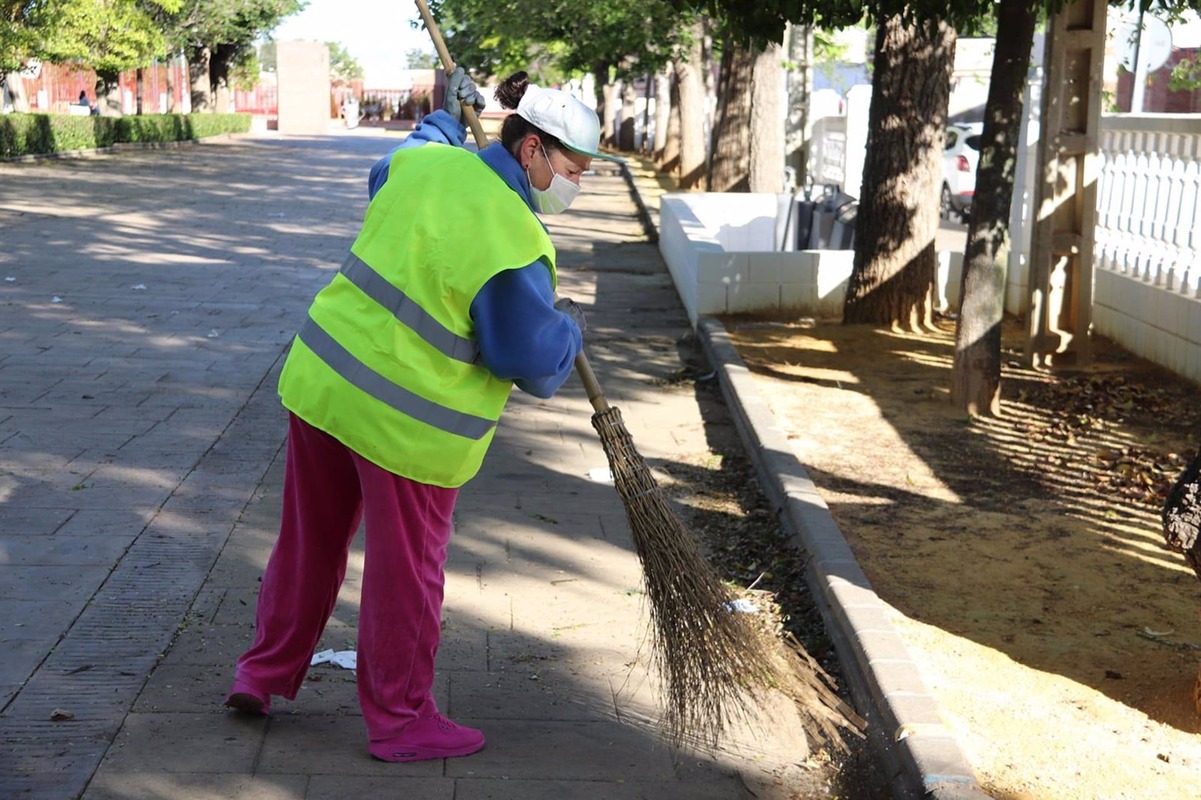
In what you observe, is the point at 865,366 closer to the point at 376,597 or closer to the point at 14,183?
the point at 376,597

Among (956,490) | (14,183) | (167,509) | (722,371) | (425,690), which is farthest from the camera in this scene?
(14,183)

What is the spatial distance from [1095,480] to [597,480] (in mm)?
2329

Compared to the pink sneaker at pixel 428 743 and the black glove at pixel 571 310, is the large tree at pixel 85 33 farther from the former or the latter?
the pink sneaker at pixel 428 743

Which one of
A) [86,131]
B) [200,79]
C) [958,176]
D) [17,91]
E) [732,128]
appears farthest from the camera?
[200,79]

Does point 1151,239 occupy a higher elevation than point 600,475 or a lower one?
higher

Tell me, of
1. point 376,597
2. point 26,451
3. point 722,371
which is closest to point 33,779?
point 376,597

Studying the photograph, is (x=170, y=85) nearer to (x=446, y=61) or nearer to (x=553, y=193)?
(x=446, y=61)

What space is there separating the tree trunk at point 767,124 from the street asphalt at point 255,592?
273 inches

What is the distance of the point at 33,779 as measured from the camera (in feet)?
11.9

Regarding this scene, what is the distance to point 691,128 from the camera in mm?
26281

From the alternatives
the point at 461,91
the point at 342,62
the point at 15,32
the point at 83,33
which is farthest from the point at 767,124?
the point at 342,62

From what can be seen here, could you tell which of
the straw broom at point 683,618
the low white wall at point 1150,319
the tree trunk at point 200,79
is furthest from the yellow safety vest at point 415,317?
the tree trunk at point 200,79

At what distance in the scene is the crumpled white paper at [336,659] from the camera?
14.9ft

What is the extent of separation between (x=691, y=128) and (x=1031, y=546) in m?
21.2
